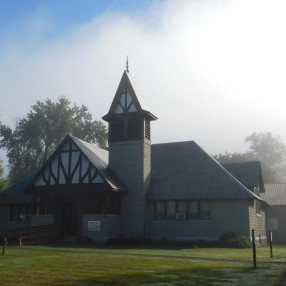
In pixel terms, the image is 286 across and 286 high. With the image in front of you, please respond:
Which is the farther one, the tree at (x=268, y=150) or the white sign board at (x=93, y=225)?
the tree at (x=268, y=150)

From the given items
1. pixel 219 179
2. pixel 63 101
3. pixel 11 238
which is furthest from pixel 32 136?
pixel 219 179

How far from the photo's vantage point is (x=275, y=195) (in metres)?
42.7

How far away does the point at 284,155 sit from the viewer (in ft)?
297

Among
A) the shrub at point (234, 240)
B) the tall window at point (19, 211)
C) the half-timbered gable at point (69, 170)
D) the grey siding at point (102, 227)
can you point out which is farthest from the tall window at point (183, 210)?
the tall window at point (19, 211)

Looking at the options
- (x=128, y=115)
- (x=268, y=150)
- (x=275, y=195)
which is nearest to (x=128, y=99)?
(x=128, y=115)

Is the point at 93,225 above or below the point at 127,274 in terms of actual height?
above

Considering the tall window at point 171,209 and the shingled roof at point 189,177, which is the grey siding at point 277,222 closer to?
the shingled roof at point 189,177

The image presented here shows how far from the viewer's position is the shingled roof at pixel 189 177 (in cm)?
2838

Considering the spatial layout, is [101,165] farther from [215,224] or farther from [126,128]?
[215,224]

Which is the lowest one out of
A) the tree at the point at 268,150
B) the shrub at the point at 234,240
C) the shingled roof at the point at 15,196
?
the shrub at the point at 234,240

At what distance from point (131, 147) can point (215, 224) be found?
349 inches

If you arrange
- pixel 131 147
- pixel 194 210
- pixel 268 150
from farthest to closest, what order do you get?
pixel 268 150 → pixel 131 147 → pixel 194 210

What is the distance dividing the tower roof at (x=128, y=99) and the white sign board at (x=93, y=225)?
28.7 feet

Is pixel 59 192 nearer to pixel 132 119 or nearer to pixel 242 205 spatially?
pixel 132 119
